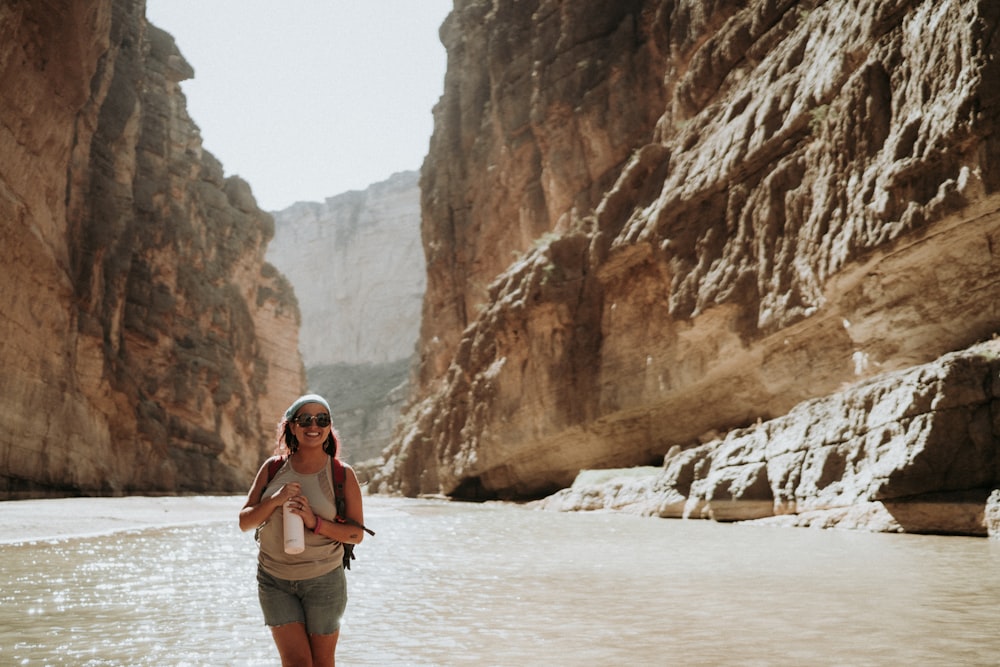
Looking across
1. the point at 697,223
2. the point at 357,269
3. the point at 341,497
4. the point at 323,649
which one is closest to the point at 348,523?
the point at 341,497

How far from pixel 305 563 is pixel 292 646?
0.30m

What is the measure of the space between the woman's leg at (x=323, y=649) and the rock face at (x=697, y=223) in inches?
494

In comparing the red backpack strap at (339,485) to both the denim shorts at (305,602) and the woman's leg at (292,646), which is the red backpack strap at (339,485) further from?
the woman's leg at (292,646)

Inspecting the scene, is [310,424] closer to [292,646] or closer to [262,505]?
[262,505]

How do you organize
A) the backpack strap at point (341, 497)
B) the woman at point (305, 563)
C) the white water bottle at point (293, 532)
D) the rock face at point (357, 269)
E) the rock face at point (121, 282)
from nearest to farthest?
the white water bottle at point (293, 532) < the woman at point (305, 563) < the backpack strap at point (341, 497) < the rock face at point (121, 282) < the rock face at point (357, 269)

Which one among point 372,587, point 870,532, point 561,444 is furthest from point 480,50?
point 372,587

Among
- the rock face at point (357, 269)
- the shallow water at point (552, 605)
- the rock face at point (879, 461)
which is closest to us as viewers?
the shallow water at point (552, 605)

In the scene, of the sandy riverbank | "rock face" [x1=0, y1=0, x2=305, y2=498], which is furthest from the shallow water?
"rock face" [x1=0, y1=0, x2=305, y2=498]

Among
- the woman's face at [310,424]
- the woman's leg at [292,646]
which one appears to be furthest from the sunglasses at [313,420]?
the woman's leg at [292,646]

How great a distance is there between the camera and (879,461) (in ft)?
36.0

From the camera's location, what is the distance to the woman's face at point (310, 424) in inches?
118

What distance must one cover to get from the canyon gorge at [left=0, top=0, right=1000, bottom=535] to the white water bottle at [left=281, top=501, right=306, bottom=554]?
9212 mm

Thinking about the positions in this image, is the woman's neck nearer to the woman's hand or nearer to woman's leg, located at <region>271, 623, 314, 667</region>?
the woman's hand

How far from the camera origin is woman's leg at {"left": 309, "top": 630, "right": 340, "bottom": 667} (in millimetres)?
2865
